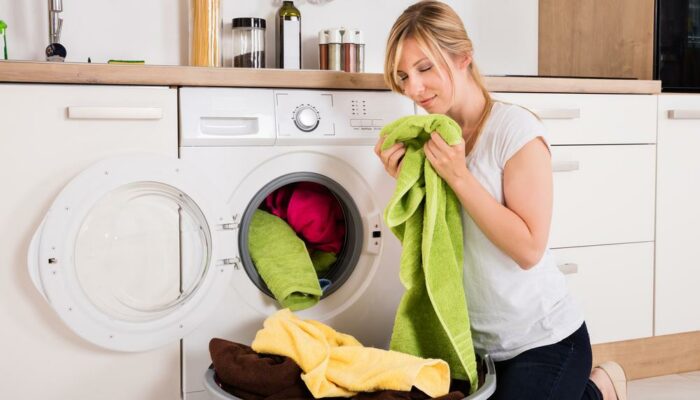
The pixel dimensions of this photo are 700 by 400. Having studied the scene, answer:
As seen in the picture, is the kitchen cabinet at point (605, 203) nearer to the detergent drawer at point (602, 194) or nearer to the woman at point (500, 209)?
the detergent drawer at point (602, 194)

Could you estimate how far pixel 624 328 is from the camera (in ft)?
7.90

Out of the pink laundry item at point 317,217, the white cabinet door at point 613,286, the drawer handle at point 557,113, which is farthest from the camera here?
the white cabinet door at point 613,286

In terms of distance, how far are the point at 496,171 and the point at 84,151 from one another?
90 cm

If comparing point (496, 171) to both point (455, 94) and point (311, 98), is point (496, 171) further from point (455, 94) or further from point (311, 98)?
point (311, 98)

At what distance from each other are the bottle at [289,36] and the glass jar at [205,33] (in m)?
0.20

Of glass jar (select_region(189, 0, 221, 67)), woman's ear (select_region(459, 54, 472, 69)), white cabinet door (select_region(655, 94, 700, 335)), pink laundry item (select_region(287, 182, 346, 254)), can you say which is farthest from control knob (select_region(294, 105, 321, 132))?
white cabinet door (select_region(655, 94, 700, 335))

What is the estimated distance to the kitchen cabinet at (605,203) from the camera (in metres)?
2.29

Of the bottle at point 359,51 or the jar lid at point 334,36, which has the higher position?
the jar lid at point 334,36

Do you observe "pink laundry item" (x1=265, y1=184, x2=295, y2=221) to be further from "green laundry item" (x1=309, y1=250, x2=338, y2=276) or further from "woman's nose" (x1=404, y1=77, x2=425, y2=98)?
"woman's nose" (x1=404, y1=77, x2=425, y2=98)

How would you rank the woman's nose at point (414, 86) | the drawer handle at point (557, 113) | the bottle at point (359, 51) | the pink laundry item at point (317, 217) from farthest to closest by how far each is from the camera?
the bottle at point (359, 51) → the drawer handle at point (557, 113) → the pink laundry item at point (317, 217) → the woman's nose at point (414, 86)

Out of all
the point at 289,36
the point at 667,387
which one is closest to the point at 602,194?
the point at 667,387

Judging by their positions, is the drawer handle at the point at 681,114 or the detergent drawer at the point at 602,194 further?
the drawer handle at the point at 681,114

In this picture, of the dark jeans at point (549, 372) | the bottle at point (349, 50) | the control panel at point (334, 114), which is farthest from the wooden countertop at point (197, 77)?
the dark jeans at point (549, 372)

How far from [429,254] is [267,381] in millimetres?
407
